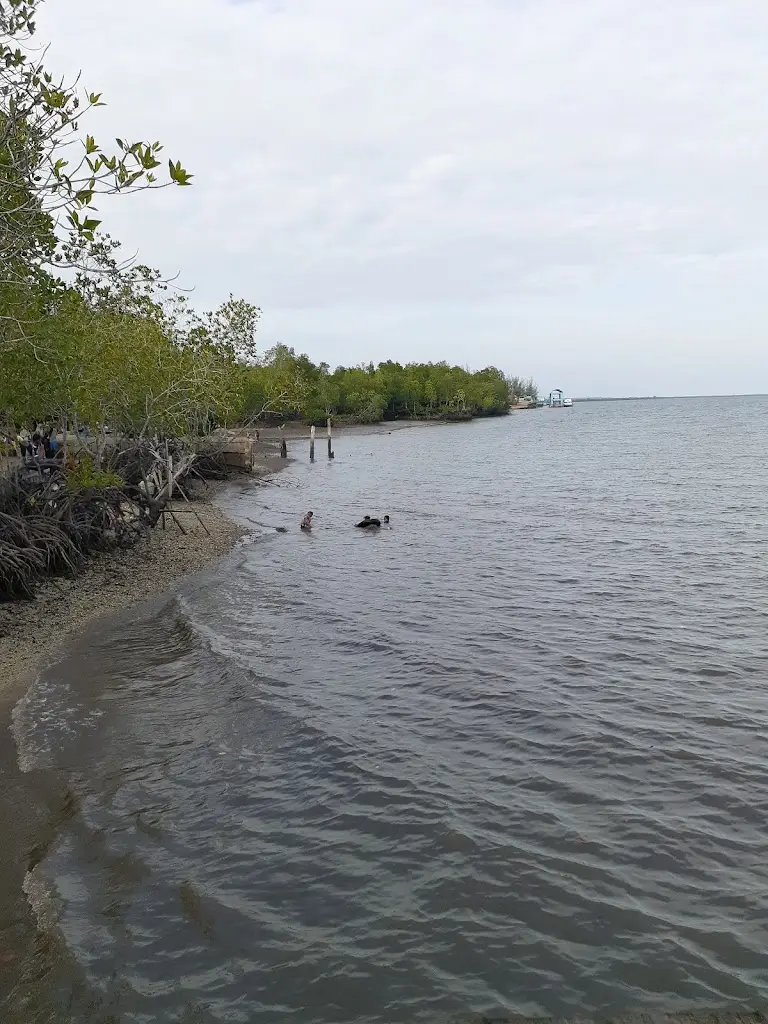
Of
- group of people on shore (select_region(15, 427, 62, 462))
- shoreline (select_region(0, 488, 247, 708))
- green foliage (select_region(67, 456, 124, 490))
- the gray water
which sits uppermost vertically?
group of people on shore (select_region(15, 427, 62, 462))

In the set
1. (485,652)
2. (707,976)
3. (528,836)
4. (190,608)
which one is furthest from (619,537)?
(707,976)

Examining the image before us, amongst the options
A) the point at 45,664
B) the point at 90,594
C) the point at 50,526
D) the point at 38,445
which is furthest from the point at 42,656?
the point at 38,445

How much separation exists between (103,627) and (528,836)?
953 cm

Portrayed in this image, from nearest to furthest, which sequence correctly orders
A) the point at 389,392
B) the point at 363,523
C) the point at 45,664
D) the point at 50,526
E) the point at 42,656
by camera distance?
the point at 45,664, the point at 42,656, the point at 50,526, the point at 363,523, the point at 389,392

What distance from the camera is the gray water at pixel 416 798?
5570 mm

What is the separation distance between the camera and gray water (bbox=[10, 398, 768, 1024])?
5570mm

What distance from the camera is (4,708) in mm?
10148

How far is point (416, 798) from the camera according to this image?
8008mm

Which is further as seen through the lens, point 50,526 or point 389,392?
point 389,392

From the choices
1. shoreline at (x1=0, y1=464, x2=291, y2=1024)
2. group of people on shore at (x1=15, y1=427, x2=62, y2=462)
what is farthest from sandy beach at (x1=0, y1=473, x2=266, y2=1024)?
group of people on shore at (x1=15, y1=427, x2=62, y2=462)

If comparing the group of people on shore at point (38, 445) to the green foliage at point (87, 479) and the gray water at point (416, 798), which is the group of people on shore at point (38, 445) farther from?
the gray water at point (416, 798)

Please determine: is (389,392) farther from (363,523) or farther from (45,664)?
(45,664)

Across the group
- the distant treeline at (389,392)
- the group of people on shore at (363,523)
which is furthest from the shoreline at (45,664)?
the distant treeline at (389,392)

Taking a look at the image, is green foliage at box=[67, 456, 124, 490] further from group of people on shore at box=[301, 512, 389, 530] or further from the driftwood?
group of people on shore at box=[301, 512, 389, 530]
